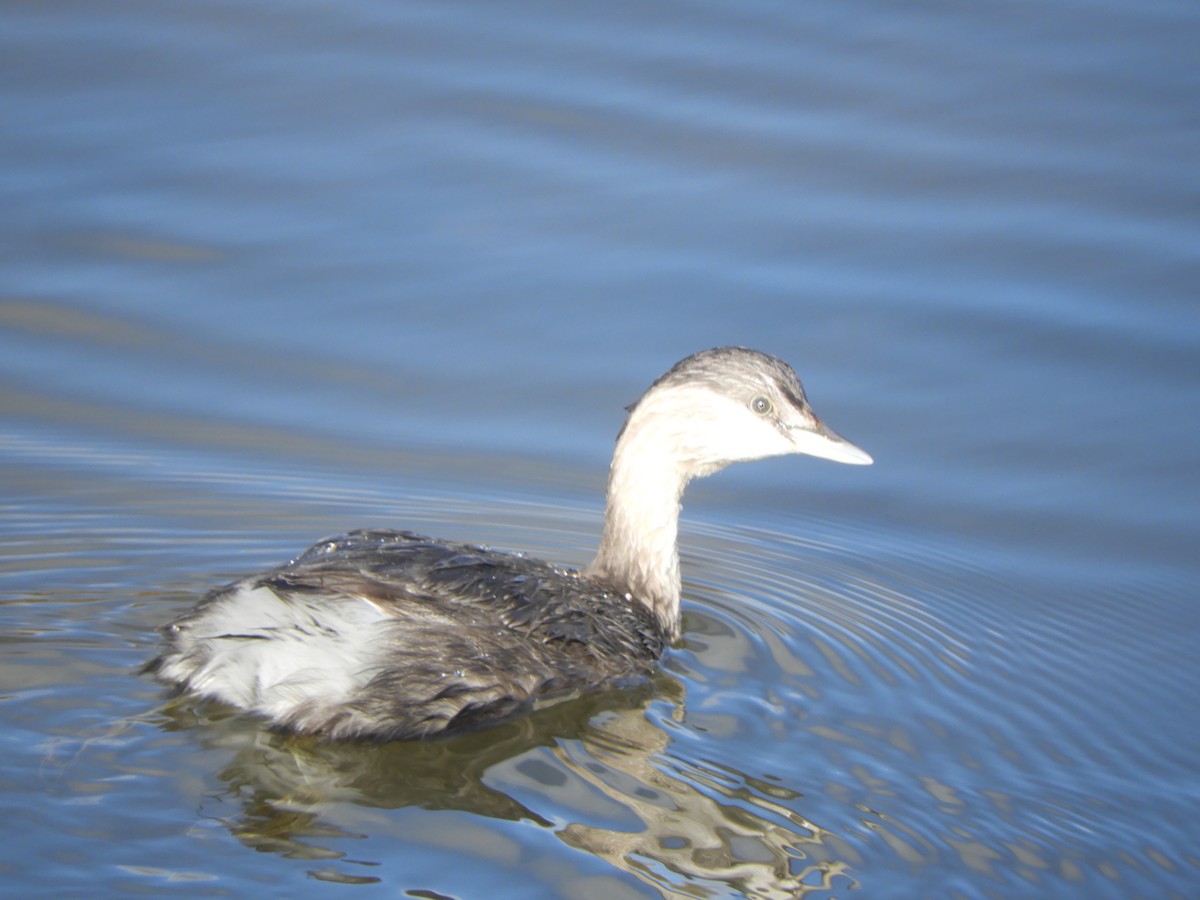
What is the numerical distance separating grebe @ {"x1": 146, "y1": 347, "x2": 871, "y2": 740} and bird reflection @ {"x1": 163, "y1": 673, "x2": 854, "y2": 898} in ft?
0.32

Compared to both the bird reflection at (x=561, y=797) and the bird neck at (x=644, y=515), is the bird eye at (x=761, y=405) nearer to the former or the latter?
the bird neck at (x=644, y=515)

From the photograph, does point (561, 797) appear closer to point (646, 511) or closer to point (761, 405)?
point (646, 511)

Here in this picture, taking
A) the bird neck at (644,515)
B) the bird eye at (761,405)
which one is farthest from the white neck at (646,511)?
the bird eye at (761,405)

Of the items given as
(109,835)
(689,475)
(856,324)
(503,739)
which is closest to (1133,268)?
(856,324)

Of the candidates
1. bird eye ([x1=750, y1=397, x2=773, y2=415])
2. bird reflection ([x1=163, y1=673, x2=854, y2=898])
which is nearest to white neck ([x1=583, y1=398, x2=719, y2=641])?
bird eye ([x1=750, y1=397, x2=773, y2=415])

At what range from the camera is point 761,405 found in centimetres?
614

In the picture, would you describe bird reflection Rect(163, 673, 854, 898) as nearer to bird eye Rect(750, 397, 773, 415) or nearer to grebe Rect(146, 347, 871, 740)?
grebe Rect(146, 347, 871, 740)

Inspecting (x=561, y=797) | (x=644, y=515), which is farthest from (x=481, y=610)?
(x=644, y=515)

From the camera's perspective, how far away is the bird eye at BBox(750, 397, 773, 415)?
20.1 ft

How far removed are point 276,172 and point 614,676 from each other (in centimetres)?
454

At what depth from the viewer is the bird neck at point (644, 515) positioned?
20.1ft

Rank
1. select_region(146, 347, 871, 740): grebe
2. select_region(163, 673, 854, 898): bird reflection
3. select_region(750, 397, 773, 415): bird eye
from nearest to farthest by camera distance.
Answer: select_region(163, 673, 854, 898): bird reflection < select_region(146, 347, 871, 740): grebe < select_region(750, 397, 773, 415): bird eye

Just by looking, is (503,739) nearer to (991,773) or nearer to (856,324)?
(991,773)

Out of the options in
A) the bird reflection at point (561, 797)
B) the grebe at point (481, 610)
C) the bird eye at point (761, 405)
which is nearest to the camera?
the bird reflection at point (561, 797)
